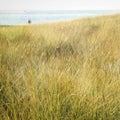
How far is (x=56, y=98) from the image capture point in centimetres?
138

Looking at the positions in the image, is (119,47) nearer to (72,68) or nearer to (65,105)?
(72,68)

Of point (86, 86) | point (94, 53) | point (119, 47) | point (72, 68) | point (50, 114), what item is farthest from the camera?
point (119, 47)

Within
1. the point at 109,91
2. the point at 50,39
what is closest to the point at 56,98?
the point at 109,91

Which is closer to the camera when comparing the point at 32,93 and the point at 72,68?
the point at 32,93

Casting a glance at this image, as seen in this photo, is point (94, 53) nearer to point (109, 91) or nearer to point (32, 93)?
point (109, 91)

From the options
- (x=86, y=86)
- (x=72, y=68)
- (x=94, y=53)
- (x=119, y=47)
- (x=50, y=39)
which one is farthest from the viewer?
(x=50, y=39)

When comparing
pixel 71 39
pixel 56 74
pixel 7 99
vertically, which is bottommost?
pixel 71 39

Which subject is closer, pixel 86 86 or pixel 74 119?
pixel 74 119

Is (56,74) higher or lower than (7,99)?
higher

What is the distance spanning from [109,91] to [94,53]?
0.84 meters

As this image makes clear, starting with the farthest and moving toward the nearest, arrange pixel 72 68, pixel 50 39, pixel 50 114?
pixel 50 39 → pixel 72 68 → pixel 50 114

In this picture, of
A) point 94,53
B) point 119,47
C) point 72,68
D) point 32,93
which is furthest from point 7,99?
point 119,47

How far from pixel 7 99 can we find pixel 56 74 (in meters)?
0.26

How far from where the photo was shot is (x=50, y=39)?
11.2 ft
